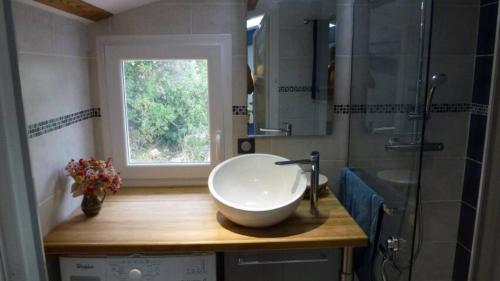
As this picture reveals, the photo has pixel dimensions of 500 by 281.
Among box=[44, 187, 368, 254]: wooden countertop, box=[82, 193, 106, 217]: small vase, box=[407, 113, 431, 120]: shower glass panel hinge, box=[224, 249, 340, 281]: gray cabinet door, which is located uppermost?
box=[407, 113, 431, 120]: shower glass panel hinge

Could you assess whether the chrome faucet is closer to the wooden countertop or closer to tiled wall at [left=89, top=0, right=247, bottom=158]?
the wooden countertop

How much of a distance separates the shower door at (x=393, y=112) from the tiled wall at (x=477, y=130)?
63cm

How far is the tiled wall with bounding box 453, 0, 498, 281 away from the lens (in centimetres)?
197

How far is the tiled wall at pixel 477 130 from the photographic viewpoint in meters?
1.97

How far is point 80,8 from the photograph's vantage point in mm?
1629

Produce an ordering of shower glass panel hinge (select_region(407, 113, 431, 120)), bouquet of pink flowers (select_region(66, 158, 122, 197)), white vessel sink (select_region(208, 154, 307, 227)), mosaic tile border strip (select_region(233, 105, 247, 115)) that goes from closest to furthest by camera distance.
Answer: shower glass panel hinge (select_region(407, 113, 431, 120)), bouquet of pink flowers (select_region(66, 158, 122, 197)), white vessel sink (select_region(208, 154, 307, 227)), mosaic tile border strip (select_region(233, 105, 247, 115))

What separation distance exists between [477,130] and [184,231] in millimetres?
1687

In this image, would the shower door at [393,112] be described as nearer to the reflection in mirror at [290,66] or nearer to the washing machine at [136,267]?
the reflection in mirror at [290,66]

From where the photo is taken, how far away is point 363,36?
185 centimetres

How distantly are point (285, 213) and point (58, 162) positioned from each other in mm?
1001

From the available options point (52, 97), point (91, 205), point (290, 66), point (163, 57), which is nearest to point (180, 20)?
point (163, 57)

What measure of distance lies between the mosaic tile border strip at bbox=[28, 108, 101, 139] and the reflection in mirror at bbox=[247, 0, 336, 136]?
845 millimetres

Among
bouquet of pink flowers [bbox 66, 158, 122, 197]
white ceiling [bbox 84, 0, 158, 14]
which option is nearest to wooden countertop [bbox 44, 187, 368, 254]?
bouquet of pink flowers [bbox 66, 158, 122, 197]

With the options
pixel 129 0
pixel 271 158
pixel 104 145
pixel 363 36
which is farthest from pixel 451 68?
pixel 104 145
